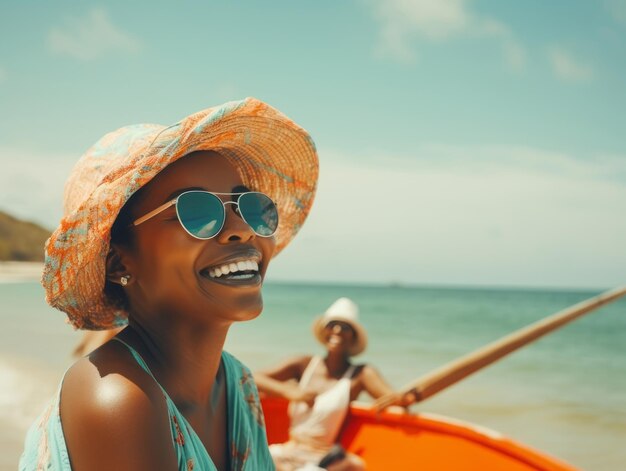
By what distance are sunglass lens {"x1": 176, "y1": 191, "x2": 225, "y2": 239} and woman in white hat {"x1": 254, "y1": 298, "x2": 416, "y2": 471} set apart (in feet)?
8.32

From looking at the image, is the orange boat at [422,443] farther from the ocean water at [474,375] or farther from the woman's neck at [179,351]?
the ocean water at [474,375]

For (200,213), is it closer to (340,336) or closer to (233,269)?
(233,269)

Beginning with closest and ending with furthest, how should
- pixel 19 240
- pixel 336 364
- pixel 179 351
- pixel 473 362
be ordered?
pixel 179 351, pixel 473 362, pixel 336 364, pixel 19 240

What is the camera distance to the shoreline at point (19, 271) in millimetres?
59000

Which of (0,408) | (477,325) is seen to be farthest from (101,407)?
(477,325)

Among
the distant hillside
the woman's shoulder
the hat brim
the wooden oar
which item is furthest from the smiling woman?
the distant hillside

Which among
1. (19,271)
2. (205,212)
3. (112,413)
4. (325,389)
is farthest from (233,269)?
(19,271)

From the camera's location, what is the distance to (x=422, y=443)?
3850 millimetres

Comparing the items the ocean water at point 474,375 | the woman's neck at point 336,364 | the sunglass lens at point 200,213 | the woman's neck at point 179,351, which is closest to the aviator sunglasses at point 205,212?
the sunglass lens at point 200,213

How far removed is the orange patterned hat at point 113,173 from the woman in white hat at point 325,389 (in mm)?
2360

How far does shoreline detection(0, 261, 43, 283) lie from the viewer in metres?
59.0

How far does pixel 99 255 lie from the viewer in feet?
4.58

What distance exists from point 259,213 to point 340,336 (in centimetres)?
336

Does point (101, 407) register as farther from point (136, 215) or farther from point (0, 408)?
point (0, 408)
